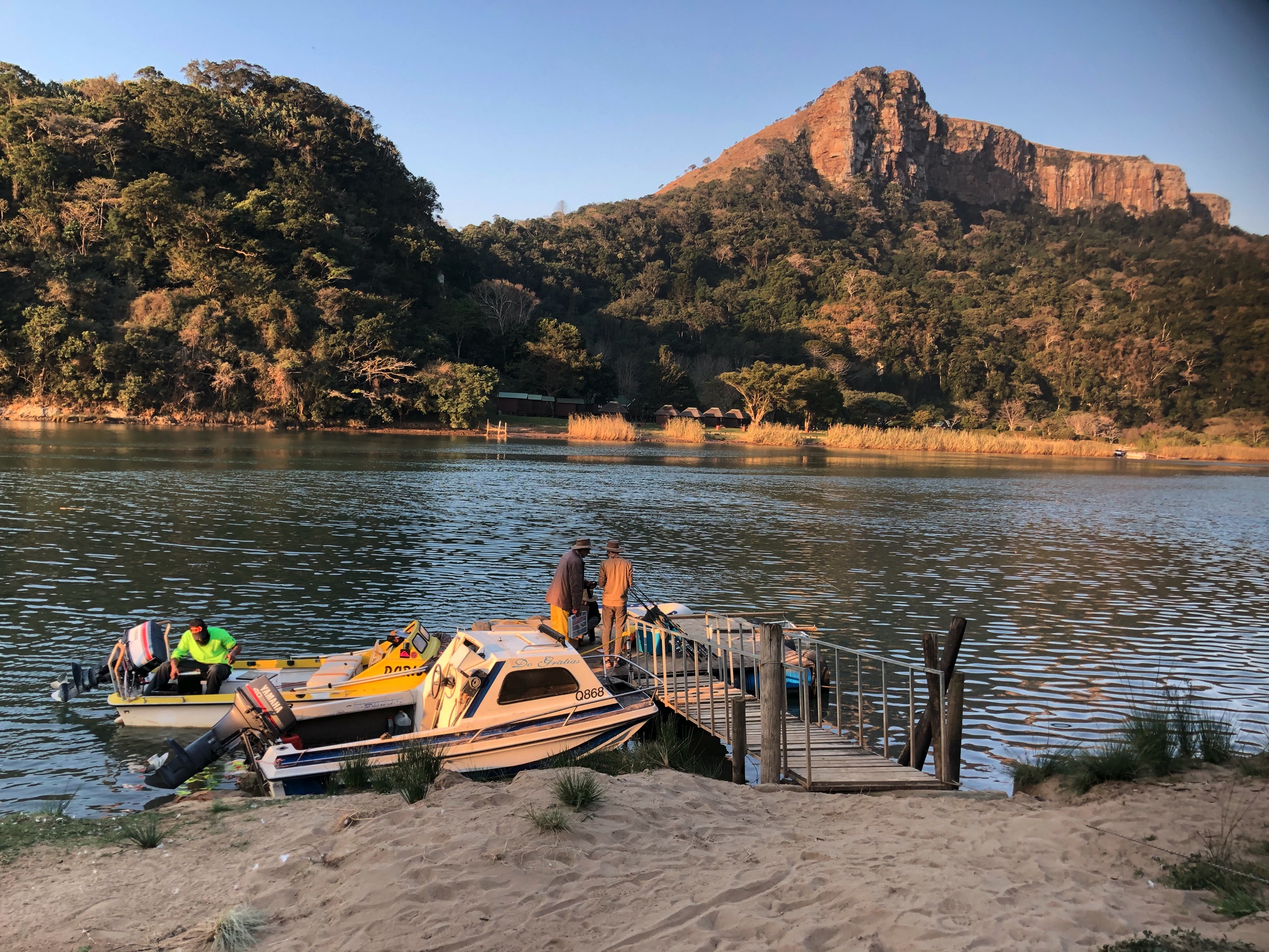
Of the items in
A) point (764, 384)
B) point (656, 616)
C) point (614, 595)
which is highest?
point (764, 384)

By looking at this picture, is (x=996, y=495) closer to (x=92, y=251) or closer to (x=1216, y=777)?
(x=1216, y=777)

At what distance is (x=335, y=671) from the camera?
1177 centimetres

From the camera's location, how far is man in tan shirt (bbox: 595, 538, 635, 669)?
1303cm

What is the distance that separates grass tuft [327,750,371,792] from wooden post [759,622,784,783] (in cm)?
408

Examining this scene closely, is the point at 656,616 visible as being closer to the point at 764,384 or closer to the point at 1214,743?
the point at 1214,743

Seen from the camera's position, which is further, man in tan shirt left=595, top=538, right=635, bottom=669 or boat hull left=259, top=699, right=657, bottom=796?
man in tan shirt left=595, top=538, right=635, bottom=669

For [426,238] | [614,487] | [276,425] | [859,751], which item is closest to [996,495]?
[614,487]

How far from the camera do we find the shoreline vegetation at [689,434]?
237 ft

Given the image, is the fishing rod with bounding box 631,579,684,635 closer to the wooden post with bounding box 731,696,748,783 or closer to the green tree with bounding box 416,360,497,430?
the wooden post with bounding box 731,696,748,783

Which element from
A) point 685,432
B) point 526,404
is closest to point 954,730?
point 685,432

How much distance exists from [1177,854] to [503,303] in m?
101

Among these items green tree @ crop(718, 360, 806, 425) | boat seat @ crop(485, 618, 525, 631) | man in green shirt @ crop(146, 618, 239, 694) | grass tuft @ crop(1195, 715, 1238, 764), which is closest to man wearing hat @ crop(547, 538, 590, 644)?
boat seat @ crop(485, 618, 525, 631)

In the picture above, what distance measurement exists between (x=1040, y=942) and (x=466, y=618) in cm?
1334

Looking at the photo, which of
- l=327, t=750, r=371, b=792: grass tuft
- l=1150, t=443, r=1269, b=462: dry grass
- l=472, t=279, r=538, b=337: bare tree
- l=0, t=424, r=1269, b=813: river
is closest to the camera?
l=1150, t=443, r=1269, b=462: dry grass
